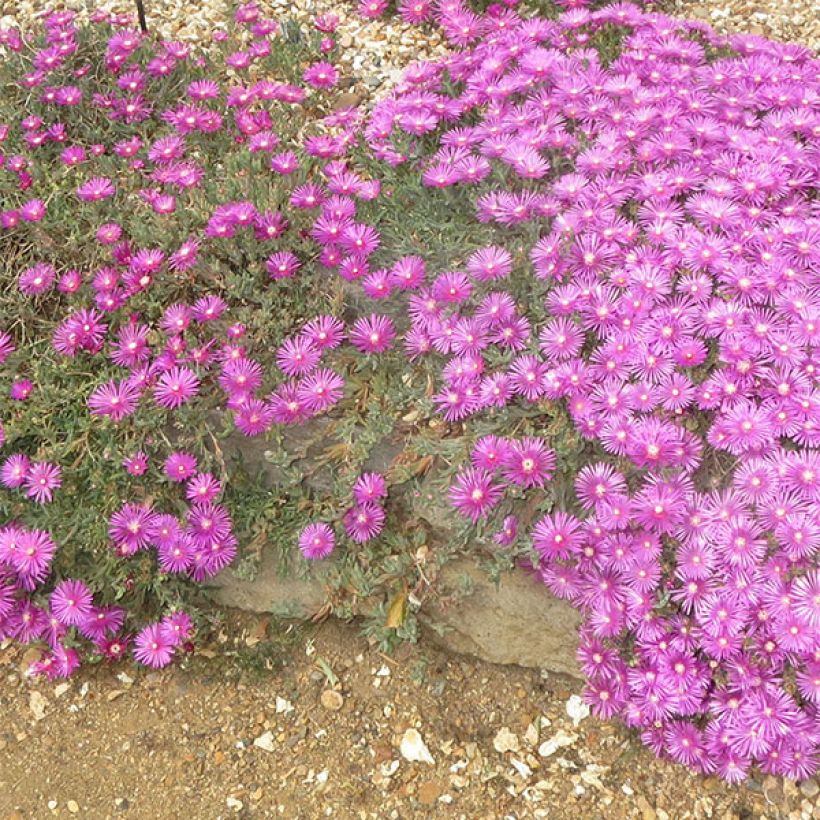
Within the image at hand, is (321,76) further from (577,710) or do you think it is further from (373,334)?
(577,710)

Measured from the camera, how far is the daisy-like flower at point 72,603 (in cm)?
309

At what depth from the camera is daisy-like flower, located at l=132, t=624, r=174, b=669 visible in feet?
10.1

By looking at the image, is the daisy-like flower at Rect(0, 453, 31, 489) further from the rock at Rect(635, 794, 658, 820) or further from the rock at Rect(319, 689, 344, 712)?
the rock at Rect(635, 794, 658, 820)

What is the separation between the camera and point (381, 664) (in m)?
3.16

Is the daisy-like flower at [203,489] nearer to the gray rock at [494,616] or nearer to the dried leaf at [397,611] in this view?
the gray rock at [494,616]

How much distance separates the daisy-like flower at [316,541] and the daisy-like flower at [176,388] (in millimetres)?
567

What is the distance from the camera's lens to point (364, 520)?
118 inches

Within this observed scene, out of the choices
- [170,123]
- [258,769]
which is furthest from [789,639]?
[170,123]

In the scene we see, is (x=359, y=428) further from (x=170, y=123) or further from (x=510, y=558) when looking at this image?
(x=170, y=123)

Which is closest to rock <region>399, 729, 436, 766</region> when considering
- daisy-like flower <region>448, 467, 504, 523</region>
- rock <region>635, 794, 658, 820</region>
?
rock <region>635, 794, 658, 820</region>

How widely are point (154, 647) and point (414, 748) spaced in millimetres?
863

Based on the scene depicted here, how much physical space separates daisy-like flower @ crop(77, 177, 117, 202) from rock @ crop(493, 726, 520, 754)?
7.43ft

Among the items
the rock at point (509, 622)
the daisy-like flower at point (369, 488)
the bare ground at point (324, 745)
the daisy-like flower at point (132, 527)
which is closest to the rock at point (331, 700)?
the bare ground at point (324, 745)

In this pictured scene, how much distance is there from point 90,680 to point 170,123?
214 centimetres
